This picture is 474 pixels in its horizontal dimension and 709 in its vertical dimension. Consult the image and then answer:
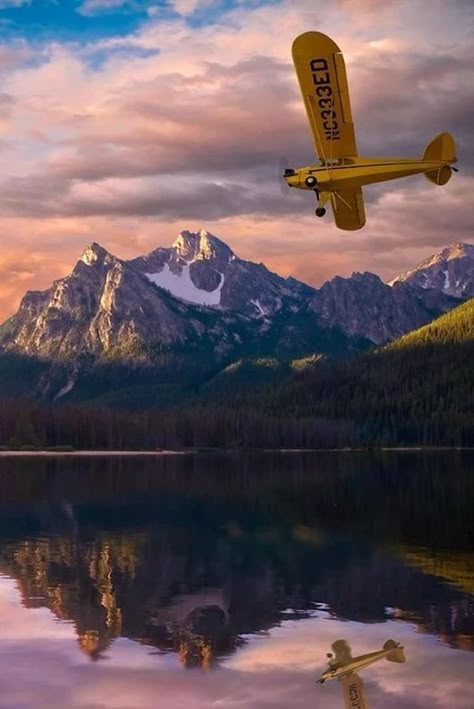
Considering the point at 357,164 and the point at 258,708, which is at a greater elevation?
the point at 357,164

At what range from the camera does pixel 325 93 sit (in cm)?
3275

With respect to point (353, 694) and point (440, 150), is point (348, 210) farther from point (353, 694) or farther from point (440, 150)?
point (353, 694)

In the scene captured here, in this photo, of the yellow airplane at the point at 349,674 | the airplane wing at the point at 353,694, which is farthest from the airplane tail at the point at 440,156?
the airplane wing at the point at 353,694

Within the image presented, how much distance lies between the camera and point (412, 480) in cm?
13788

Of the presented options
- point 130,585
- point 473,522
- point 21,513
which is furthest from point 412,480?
point 130,585

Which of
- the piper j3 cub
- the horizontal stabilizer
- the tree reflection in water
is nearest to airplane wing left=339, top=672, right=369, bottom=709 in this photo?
the tree reflection in water

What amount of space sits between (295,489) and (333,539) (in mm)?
47843

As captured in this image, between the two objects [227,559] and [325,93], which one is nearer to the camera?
[325,93]

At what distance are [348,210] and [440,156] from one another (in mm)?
3653

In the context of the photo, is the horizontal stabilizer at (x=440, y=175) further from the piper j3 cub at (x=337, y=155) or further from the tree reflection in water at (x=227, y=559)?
the tree reflection in water at (x=227, y=559)

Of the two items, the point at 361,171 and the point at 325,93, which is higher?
the point at 325,93

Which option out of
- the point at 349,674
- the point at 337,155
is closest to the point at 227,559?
the point at 337,155

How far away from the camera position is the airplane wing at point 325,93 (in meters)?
31.4

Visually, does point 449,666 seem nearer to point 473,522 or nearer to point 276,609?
point 276,609
